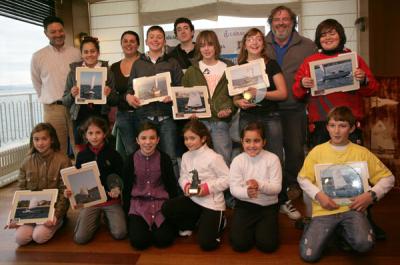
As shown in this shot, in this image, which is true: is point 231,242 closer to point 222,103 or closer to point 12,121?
point 222,103

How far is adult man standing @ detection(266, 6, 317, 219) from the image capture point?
11.4 feet

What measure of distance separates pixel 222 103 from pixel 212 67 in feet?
1.13

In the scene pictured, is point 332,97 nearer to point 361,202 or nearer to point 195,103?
point 361,202

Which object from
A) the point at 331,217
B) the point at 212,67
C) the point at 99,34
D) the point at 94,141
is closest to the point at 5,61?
the point at 99,34

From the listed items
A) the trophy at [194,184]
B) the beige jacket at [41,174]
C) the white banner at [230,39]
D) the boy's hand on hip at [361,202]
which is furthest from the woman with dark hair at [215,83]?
the white banner at [230,39]

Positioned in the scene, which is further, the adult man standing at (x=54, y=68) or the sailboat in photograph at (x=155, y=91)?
the adult man standing at (x=54, y=68)

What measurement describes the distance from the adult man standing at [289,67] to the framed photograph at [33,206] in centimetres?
197

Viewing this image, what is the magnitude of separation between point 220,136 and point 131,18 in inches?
169

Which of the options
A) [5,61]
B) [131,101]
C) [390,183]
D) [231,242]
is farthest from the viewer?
[5,61]

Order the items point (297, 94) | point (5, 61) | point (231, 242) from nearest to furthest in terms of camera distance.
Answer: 1. point (231, 242)
2. point (297, 94)
3. point (5, 61)

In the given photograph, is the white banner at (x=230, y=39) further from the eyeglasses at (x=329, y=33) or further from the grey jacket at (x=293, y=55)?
the eyeglasses at (x=329, y=33)

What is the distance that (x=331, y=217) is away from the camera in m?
2.70

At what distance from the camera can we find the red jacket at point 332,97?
2.99 meters

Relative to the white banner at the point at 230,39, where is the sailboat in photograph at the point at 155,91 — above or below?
below
